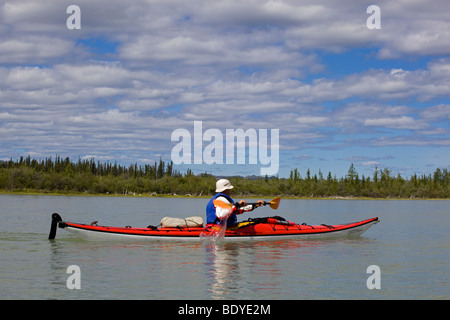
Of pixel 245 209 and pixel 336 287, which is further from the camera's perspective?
pixel 245 209

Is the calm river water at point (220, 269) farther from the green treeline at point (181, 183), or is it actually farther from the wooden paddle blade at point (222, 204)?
the green treeline at point (181, 183)

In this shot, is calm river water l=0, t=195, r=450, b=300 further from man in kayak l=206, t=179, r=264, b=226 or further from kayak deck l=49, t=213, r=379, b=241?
man in kayak l=206, t=179, r=264, b=226

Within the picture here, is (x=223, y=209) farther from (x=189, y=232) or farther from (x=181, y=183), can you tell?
(x=181, y=183)

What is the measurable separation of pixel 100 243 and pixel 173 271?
20.7ft

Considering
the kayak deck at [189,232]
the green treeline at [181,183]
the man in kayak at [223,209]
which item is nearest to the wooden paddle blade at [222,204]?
the man in kayak at [223,209]

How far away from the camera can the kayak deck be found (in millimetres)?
20375

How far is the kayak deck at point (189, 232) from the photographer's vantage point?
20.4 metres

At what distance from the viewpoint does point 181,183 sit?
15775 centimetres

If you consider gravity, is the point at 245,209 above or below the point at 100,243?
above

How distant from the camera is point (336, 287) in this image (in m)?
13.8
